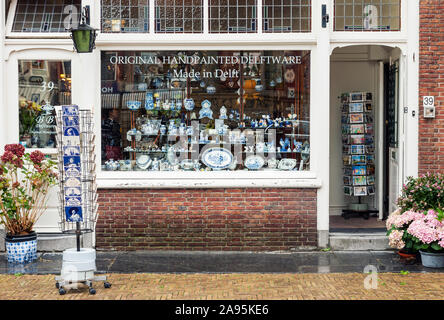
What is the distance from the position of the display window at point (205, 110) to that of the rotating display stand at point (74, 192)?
2.04 metres

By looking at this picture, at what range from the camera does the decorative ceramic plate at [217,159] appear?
9680 mm

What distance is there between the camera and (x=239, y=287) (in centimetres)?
761

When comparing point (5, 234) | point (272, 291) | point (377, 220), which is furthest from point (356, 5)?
point (5, 234)

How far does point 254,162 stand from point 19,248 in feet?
11.5

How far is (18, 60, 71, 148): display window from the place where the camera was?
9523 mm

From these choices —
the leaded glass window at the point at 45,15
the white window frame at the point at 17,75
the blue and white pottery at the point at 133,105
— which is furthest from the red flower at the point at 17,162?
the leaded glass window at the point at 45,15

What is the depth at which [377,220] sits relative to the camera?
10.9 m

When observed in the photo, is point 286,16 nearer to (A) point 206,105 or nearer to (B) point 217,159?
(A) point 206,105

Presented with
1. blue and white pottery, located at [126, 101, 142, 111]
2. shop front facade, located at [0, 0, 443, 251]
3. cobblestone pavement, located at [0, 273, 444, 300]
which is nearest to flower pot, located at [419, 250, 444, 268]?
cobblestone pavement, located at [0, 273, 444, 300]

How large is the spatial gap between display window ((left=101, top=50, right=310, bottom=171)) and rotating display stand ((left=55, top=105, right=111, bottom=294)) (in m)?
2.04

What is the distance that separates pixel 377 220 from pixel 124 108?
4.57m

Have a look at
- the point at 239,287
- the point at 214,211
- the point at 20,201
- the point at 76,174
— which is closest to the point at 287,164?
the point at 214,211

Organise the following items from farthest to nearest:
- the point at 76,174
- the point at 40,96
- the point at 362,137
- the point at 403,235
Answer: the point at 362,137
the point at 40,96
the point at 403,235
the point at 76,174

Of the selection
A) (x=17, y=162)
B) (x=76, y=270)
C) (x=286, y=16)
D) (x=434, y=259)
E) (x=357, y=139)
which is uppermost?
(x=286, y=16)
